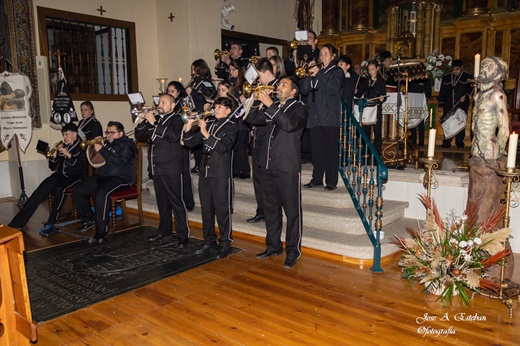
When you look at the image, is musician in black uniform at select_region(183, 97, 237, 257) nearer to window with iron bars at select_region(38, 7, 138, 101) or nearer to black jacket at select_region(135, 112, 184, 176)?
black jacket at select_region(135, 112, 184, 176)

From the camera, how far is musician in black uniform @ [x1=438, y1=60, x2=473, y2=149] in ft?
26.1

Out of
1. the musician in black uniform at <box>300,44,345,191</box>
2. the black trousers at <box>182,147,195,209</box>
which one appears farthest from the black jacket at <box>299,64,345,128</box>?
the black trousers at <box>182,147,195,209</box>

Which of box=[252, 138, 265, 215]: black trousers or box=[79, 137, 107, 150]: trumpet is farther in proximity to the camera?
box=[79, 137, 107, 150]: trumpet

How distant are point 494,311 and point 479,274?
331 millimetres

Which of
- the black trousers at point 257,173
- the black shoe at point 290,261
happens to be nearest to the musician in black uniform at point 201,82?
the black trousers at point 257,173

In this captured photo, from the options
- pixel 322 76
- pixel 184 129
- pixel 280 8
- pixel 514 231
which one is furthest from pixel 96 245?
pixel 280 8

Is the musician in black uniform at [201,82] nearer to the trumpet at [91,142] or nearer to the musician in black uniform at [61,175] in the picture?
the trumpet at [91,142]

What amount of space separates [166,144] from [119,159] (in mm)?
1083

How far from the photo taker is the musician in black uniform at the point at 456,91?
7949 mm

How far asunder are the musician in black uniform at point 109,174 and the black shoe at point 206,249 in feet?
4.64

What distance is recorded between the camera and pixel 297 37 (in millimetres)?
5598

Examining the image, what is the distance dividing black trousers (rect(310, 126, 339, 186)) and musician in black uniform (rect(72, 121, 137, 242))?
2396 mm

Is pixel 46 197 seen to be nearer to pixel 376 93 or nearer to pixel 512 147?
pixel 376 93

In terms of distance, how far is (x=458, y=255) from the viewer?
138 inches
